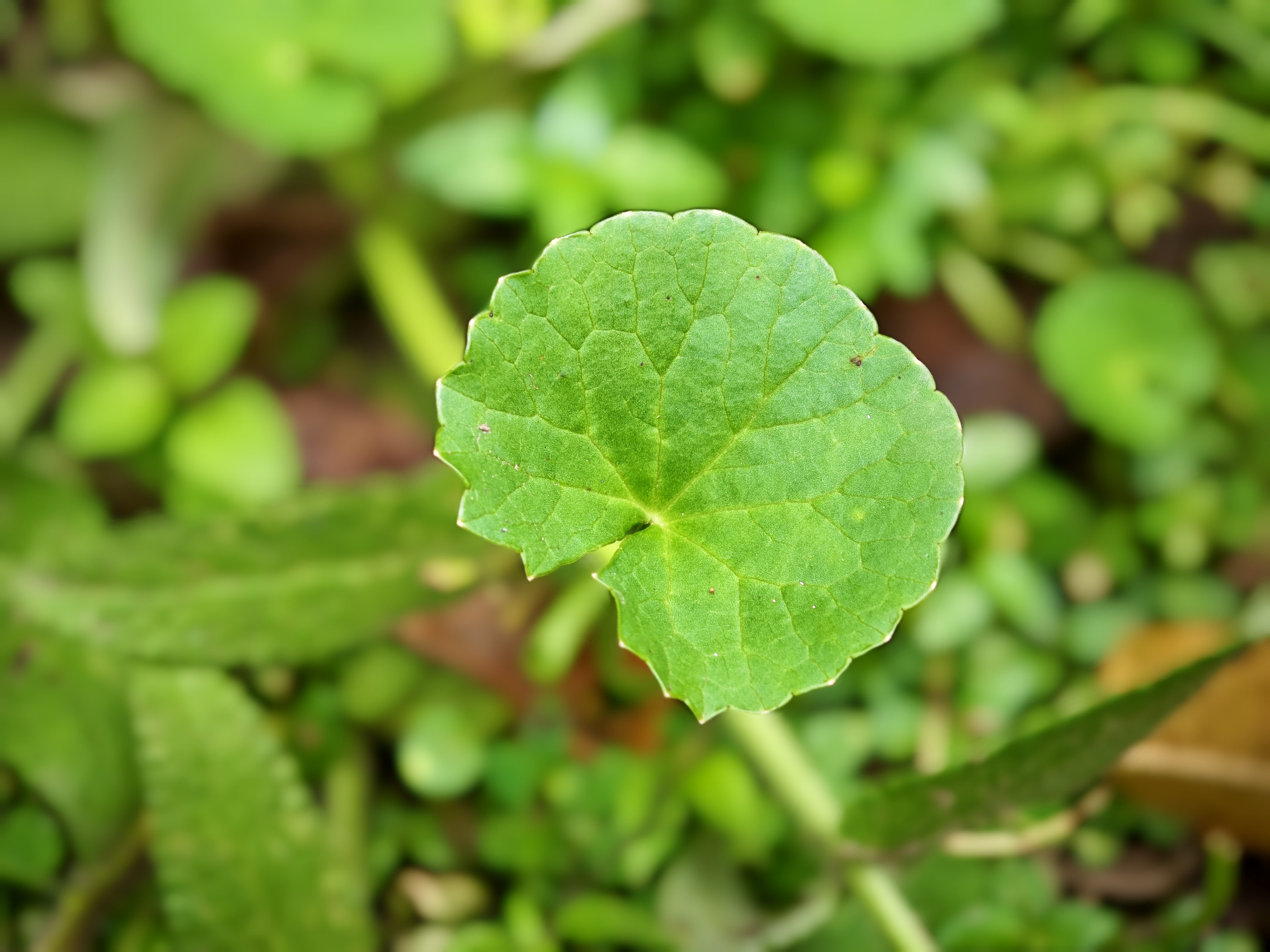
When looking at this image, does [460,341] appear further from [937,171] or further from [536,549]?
[536,549]

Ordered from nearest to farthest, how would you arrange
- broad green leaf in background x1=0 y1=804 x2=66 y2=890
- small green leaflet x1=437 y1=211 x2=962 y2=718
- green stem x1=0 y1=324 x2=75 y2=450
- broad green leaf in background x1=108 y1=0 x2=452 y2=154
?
small green leaflet x1=437 y1=211 x2=962 y2=718
broad green leaf in background x1=0 y1=804 x2=66 y2=890
broad green leaf in background x1=108 y1=0 x2=452 y2=154
green stem x1=0 y1=324 x2=75 y2=450

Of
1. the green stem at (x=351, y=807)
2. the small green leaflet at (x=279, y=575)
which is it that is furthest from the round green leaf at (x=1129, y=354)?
the green stem at (x=351, y=807)

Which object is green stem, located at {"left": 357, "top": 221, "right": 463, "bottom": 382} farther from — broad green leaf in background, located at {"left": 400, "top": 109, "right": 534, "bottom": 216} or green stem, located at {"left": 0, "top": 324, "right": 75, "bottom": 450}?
green stem, located at {"left": 0, "top": 324, "right": 75, "bottom": 450}

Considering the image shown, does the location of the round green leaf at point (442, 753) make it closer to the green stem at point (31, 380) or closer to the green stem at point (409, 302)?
the green stem at point (409, 302)

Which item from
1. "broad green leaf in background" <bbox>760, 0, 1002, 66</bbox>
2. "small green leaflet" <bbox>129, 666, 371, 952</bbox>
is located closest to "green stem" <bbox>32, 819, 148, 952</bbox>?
"small green leaflet" <bbox>129, 666, 371, 952</bbox>

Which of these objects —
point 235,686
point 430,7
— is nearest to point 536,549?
point 235,686
